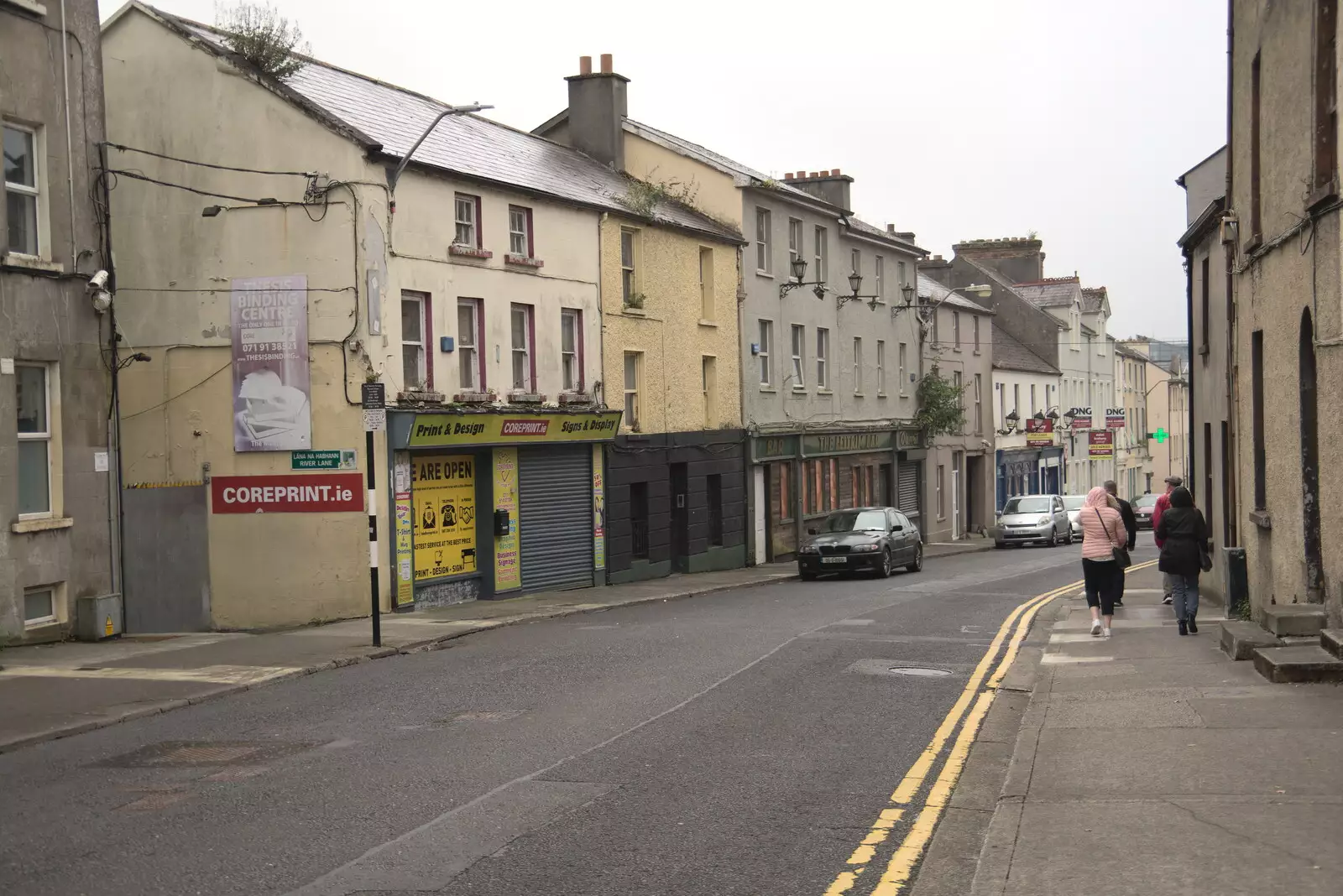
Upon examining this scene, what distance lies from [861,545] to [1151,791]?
2211 centimetres

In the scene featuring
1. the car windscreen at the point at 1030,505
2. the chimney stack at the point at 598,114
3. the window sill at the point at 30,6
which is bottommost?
the car windscreen at the point at 1030,505

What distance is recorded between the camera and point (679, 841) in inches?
287

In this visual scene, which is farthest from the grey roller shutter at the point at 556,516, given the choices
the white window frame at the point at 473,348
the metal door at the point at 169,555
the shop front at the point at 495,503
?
the metal door at the point at 169,555

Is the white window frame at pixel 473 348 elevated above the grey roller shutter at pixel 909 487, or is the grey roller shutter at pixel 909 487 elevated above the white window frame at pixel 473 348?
the white window frame at pixel 473 348

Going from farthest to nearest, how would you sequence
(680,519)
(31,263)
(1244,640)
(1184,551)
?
(680,519)
(31,263)
(1184,551)
(1244,640)

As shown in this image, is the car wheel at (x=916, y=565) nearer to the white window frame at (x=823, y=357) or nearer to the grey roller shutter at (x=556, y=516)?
the grey roller shutter at (x=556, y=516)

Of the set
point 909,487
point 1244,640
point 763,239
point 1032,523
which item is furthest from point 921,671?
point 909,487

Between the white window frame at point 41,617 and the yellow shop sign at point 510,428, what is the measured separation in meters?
6.07

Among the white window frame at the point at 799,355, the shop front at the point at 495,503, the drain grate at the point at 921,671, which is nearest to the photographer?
the drain grate at the point at 921,671

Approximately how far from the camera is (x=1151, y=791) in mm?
7859

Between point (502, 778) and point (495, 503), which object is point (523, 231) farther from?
point (502, 778)

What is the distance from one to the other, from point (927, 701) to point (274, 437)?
43.4ft

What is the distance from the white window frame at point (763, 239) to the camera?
121 feet

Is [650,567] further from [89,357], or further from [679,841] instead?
[679,841]
